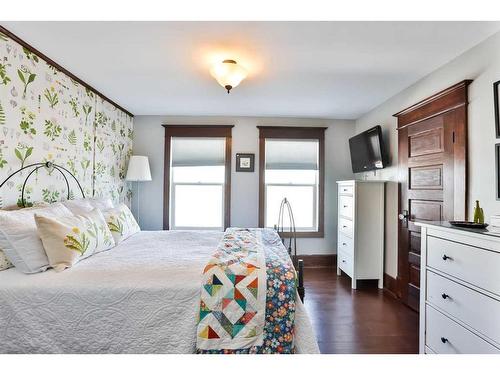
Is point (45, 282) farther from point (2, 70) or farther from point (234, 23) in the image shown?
point (234, 23)

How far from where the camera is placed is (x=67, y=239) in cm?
166

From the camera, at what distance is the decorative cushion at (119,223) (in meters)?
2.34

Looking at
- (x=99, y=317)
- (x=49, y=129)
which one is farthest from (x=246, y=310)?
(x=49, y=129)

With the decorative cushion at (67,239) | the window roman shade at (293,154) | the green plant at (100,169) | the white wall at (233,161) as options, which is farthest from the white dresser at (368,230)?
the green plant at (100,169)

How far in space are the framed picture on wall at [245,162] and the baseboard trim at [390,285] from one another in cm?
240

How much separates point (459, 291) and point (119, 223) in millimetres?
2579

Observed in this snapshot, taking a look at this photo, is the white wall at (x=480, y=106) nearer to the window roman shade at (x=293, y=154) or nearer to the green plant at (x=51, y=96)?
the window roman shade at (x=293, y=154)

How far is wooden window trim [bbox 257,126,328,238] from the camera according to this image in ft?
13.8

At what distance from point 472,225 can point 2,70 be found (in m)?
3.31

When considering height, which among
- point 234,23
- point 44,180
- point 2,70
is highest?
point 234,23

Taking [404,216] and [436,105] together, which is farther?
[404,216]

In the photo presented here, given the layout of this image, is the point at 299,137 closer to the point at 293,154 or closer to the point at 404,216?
the point at 293,154
